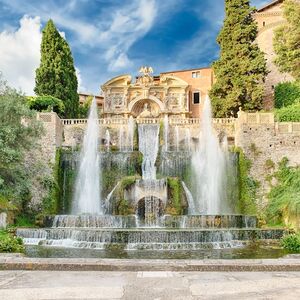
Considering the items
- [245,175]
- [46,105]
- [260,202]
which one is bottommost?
[260,202]

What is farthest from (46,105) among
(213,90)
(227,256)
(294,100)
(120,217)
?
(227,256)

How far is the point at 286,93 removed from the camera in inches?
1470

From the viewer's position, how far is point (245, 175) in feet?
82.4

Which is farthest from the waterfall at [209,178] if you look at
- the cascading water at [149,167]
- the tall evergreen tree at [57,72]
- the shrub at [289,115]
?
the tall evergreen tree at [57,72]

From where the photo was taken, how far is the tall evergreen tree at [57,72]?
38062 millimetres

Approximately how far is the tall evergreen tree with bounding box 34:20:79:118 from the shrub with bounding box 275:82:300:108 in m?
18.4

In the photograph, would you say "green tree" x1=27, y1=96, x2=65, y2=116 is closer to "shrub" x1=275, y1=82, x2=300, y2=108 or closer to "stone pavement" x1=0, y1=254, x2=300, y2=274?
"shrub" x1=275, y1=82, x2=300, y2=108

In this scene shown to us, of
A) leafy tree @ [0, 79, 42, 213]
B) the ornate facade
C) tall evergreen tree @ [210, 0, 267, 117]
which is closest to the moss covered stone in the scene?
leafy tree @ [0, 79, 42, 213]

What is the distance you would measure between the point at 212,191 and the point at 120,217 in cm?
834

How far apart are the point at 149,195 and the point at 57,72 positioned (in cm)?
2039

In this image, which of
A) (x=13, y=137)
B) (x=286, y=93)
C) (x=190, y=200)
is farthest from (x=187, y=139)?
(x=13, y=137)

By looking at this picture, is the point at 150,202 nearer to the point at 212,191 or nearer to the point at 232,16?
the point at 212,191

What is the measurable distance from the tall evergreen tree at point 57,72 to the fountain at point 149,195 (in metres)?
7.57

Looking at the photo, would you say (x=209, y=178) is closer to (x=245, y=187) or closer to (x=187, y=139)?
(x=245, y=187)
